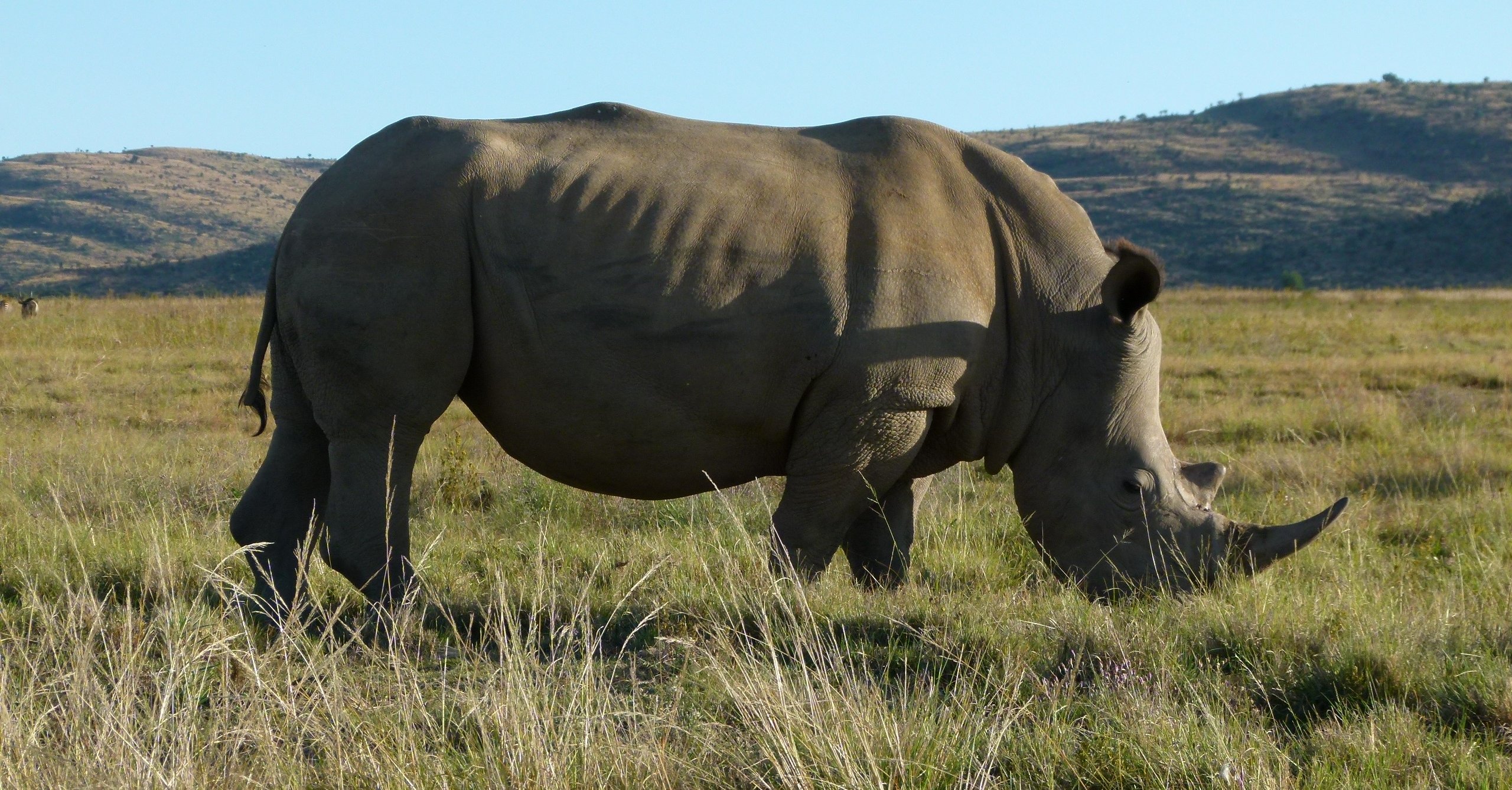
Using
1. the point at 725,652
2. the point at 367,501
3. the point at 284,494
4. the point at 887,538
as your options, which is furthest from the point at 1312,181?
the point at 725,652

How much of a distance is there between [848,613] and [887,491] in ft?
2.78

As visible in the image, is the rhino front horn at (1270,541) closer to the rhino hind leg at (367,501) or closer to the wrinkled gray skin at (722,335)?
the wrinkled gray skin at (722,335)

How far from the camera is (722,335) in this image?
4.79 metres

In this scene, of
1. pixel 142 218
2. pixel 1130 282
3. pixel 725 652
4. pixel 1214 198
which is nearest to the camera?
pixel 725 652

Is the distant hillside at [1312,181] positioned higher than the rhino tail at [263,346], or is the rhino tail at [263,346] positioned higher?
the rhino tail at [263,346]

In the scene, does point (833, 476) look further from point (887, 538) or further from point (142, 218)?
point (142, 218)

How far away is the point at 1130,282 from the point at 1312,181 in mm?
91609

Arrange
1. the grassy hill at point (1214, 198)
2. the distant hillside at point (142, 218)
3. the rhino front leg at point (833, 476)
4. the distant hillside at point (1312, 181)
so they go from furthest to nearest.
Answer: the distant hillside at point (142, 218) → the grassy hill at point (1214, 198) → the distant hillside at point (1312, 181) → the rhino front leg at point (833, 476)

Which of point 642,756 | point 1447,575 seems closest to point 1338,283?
point 1447,575

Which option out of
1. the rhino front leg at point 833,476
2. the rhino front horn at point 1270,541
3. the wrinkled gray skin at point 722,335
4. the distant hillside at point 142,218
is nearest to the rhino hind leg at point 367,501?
the wrinkled gray skin at point 722,335

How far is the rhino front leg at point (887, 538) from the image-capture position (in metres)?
5.67

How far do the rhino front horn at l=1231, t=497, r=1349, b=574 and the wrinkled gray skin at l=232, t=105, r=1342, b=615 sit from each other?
1cm

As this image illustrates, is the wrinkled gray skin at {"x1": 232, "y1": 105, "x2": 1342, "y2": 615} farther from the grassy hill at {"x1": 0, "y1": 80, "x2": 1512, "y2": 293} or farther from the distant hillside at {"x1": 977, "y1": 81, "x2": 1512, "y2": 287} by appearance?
the grassy hill at {"x1": 0, "y1": 80, "x2": 1512, "y2": 293}

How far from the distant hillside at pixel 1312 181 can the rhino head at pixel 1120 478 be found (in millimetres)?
53134
